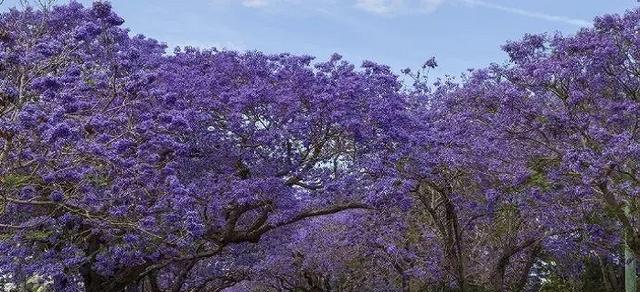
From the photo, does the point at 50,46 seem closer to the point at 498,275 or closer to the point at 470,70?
the point at 470,70

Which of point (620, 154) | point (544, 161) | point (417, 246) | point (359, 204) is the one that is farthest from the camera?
point (417, 246)

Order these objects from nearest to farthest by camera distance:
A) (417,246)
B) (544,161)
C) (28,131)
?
(28,131) → (544,161) → (417,246)

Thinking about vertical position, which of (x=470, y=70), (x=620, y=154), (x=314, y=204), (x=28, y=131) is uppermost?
(x=470, y=70)

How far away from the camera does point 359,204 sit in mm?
15859

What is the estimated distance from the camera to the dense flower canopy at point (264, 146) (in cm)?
1178

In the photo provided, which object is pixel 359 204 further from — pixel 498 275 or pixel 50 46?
pixel 50 46

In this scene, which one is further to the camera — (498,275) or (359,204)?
(498,275)

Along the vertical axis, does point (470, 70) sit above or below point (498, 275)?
above

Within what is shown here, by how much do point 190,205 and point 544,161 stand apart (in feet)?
21.1

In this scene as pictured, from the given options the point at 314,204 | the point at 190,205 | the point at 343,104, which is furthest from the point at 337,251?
the point at 190,205

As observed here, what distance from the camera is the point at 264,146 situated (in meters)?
14.9

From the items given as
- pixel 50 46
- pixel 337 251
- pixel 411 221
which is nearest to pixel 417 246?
pixel 411 221

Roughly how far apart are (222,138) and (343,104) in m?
2.33

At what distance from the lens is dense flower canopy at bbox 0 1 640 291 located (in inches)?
464
